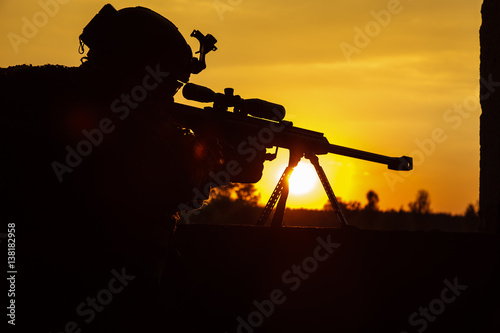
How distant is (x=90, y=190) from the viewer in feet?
8.46

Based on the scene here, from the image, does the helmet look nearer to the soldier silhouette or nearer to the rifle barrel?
the soldier silhouette

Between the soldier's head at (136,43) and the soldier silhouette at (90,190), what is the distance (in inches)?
14.0

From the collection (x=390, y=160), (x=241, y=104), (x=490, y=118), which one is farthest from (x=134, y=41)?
(x=390, y=160)

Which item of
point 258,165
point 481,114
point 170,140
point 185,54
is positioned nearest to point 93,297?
point 170,140

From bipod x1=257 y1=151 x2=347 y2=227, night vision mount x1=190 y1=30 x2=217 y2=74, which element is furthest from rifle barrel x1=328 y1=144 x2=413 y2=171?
night vision mount x1=190 y1=30 x2=217 y2=74

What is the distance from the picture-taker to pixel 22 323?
2.49 meters

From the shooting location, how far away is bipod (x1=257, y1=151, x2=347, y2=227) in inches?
190

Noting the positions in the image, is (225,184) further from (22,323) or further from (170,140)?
(22,323)

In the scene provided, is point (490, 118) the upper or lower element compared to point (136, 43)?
upper

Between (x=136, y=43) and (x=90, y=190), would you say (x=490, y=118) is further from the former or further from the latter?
(x=90, y=190)

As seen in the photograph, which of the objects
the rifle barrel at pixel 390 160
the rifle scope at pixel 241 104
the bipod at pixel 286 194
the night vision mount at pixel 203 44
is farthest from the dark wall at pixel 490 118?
the night vision mount at pixel 203 44

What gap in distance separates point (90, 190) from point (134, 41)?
3.04ft

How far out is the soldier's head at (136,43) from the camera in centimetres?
305

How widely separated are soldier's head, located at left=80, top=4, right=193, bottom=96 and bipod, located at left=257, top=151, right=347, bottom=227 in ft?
5.80
